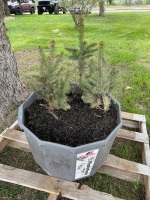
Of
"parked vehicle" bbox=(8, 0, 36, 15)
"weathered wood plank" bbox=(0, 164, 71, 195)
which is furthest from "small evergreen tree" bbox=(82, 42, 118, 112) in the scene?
"parked vehicle" bbox=(8, 0, 36, 15)

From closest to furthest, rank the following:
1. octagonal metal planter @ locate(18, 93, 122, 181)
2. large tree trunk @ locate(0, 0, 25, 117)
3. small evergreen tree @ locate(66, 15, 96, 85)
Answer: octagonal metal planter @ locate(18, 93, 122, 181)
small evergreen tree @ locate(66, 15, 96, 85)
large tree trunk @ locate(0, 0, 25, 117)

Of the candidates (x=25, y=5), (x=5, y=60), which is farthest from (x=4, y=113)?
(x=25, y=5)

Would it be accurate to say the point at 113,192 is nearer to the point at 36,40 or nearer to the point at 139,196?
the point at 139,196

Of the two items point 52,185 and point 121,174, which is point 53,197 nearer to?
point 52,185

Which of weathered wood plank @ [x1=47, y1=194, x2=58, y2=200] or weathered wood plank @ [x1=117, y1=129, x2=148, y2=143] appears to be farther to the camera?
weathered wood plank @ [x1=117, y1=129, x2=148, y2=143]

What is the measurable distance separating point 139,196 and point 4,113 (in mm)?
1457

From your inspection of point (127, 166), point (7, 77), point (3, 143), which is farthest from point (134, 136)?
point (7, 77)

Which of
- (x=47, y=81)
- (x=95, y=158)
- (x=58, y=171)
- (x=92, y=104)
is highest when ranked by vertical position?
(x=47, y=81)

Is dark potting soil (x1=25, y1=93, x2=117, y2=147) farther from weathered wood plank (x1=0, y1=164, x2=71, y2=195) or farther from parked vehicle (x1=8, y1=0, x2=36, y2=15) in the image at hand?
parked vehicle (x1=8, y1=0, x2=36, y2=15)

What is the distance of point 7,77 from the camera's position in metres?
2.12

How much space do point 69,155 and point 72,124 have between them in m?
0.24

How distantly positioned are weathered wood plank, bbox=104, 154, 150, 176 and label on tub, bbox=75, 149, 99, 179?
0.21 meters

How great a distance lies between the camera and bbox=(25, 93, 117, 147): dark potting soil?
136 centimetres

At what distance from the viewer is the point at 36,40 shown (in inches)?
203
